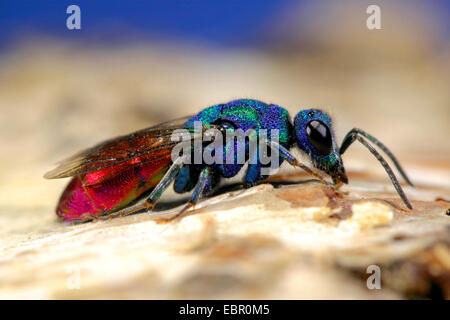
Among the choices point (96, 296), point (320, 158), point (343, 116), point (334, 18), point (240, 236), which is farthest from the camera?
point (334, 18)

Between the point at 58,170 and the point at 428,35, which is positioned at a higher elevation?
the point at 428,35

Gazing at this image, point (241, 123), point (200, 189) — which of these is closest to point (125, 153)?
point (200, 189)

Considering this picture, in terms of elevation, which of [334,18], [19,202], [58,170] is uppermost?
[334,18]

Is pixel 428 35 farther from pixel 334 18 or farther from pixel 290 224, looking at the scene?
pixel 290 224

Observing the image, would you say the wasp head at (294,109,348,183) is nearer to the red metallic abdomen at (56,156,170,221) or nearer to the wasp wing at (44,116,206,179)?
the wasp wing at (44,116,206,179)

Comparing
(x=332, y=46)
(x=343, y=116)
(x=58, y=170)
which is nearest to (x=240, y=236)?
(x=58, y=170)

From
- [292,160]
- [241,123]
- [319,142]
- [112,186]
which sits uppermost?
[241,123]

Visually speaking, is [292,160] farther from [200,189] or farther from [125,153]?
[125,153]

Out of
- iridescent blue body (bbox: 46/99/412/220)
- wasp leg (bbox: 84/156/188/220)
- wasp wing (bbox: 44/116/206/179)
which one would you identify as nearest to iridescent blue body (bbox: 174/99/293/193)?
iridescent blue body (bbox: 46/99/412/220)
